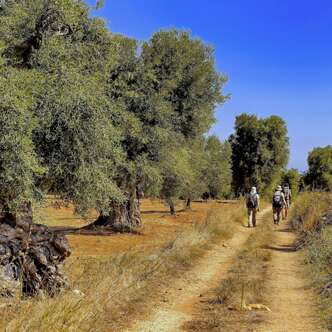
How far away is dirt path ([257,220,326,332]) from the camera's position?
8.45m

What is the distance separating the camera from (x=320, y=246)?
14.7m

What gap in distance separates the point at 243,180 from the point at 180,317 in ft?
179

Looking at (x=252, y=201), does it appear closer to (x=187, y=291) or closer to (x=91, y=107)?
(x=187, y=291)

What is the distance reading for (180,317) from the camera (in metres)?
9.07

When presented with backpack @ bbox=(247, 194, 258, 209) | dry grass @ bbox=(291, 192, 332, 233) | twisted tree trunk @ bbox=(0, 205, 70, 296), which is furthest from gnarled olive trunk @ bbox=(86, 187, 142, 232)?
twisted tree trunk @ bbox=(0, 205, 70, 296)

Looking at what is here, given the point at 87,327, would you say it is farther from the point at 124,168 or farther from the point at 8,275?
the point at 124,168

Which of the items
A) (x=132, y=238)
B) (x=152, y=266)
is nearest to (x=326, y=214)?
(x=132, y=238)

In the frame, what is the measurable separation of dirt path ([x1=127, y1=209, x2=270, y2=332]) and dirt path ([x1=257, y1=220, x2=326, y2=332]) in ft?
4.49

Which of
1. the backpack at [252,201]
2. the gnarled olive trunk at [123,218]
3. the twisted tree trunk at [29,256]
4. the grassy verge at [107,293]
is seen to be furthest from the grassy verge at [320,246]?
the gnarled olive trunk at [123,218]

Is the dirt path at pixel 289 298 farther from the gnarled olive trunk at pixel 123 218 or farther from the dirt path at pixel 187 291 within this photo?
the gnarled olive trunk at pixel 123 218

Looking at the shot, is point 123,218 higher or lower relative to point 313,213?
lower

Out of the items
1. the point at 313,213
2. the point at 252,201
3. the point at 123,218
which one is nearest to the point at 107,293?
the point at 313,213

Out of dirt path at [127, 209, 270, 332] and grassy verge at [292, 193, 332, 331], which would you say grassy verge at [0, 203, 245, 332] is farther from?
grassy verge at [292, 193, 332, 331]

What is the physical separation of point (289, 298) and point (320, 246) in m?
4.74
